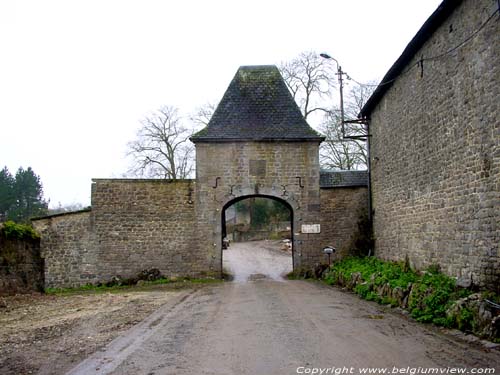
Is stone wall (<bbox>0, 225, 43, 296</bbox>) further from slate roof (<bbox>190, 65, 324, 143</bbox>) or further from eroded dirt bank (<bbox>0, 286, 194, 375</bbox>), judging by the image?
slate roof (<bbox>190, 65, 324, 143</bbox>)

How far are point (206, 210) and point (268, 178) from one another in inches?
102

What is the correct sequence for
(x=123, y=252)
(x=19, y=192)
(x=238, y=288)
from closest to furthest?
1. (x=238, y=288)
2. (x=123, y=252)
3. (x=19, y=192)

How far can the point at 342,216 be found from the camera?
65.3 ft

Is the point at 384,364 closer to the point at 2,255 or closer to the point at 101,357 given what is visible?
the point at 101,357

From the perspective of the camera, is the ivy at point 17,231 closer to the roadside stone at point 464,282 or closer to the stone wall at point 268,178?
the stone wall at point 268,178

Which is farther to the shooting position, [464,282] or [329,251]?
[329,251]

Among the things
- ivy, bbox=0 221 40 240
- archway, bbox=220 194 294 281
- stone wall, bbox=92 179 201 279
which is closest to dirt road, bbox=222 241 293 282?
archway, bbox=220 194 294 281

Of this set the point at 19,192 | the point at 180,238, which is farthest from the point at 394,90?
the point at 19,192

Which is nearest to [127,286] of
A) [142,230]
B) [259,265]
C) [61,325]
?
[142,230]

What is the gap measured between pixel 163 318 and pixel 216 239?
9204 mm

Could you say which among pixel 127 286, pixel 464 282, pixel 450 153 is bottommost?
pixel 127 286

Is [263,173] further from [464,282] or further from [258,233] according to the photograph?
[258,233]

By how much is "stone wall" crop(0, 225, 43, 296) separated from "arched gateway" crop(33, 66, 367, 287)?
313 millimetres

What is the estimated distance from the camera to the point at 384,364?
6.18 metres
